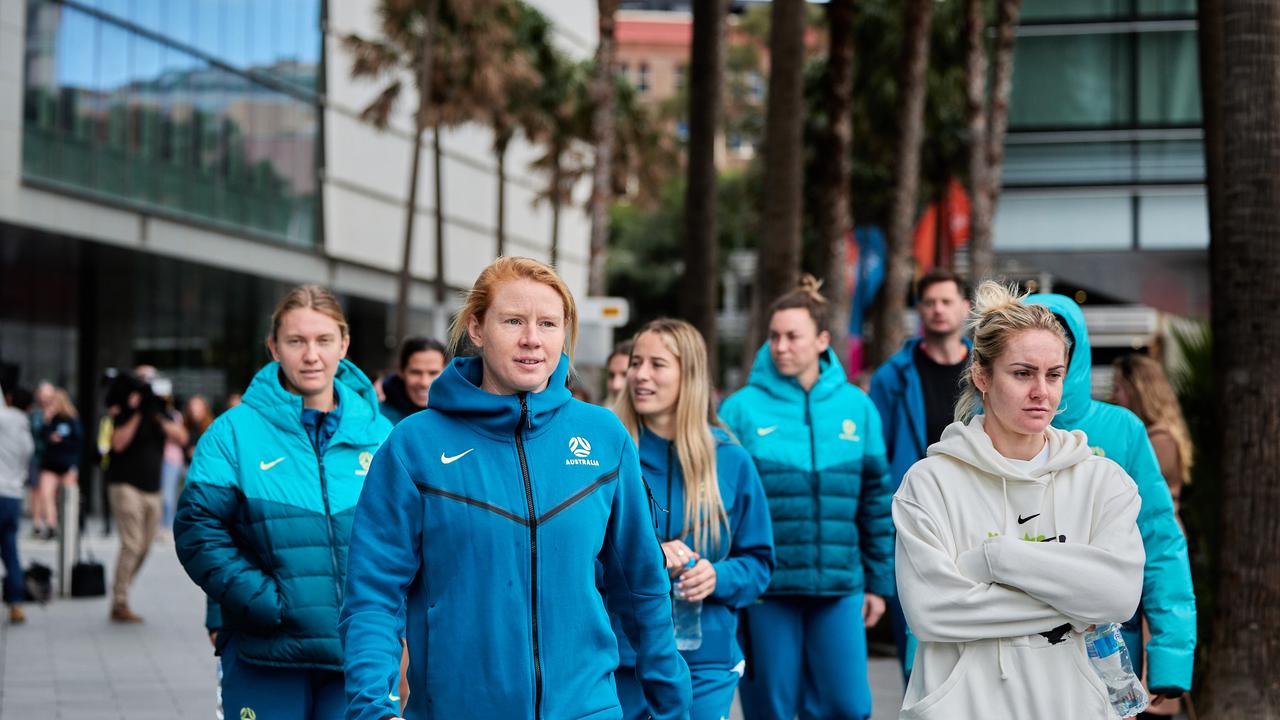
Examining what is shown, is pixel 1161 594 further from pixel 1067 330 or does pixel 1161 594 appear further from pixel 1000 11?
pixel 1000 11

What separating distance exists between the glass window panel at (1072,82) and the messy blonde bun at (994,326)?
29382 millimetres

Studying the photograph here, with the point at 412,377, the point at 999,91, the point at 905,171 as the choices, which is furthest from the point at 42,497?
the point at 412,377

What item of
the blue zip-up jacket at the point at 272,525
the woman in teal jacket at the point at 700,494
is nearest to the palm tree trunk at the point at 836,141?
the woman in teal jacket at the point at 700,494

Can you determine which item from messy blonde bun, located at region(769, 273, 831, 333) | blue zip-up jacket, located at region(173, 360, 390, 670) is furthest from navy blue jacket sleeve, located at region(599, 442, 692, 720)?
messy blonde bun, located at region(769, 273, 831, 333)

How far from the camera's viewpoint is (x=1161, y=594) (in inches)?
209

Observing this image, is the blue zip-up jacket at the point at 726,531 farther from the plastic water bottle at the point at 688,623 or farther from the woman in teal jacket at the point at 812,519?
the woman in teal jacket at the point at 812,519

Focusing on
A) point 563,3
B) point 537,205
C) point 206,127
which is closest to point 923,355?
point 206,127

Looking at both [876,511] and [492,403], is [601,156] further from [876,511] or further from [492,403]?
[492,403]

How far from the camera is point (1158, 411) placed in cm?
853

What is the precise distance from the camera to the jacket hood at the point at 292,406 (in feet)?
18.7

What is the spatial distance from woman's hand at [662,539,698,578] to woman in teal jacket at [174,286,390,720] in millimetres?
1054

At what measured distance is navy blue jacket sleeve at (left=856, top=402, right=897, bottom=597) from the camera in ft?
25.4

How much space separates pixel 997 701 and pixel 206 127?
32.0 m

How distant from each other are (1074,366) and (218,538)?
2684 millimetres
